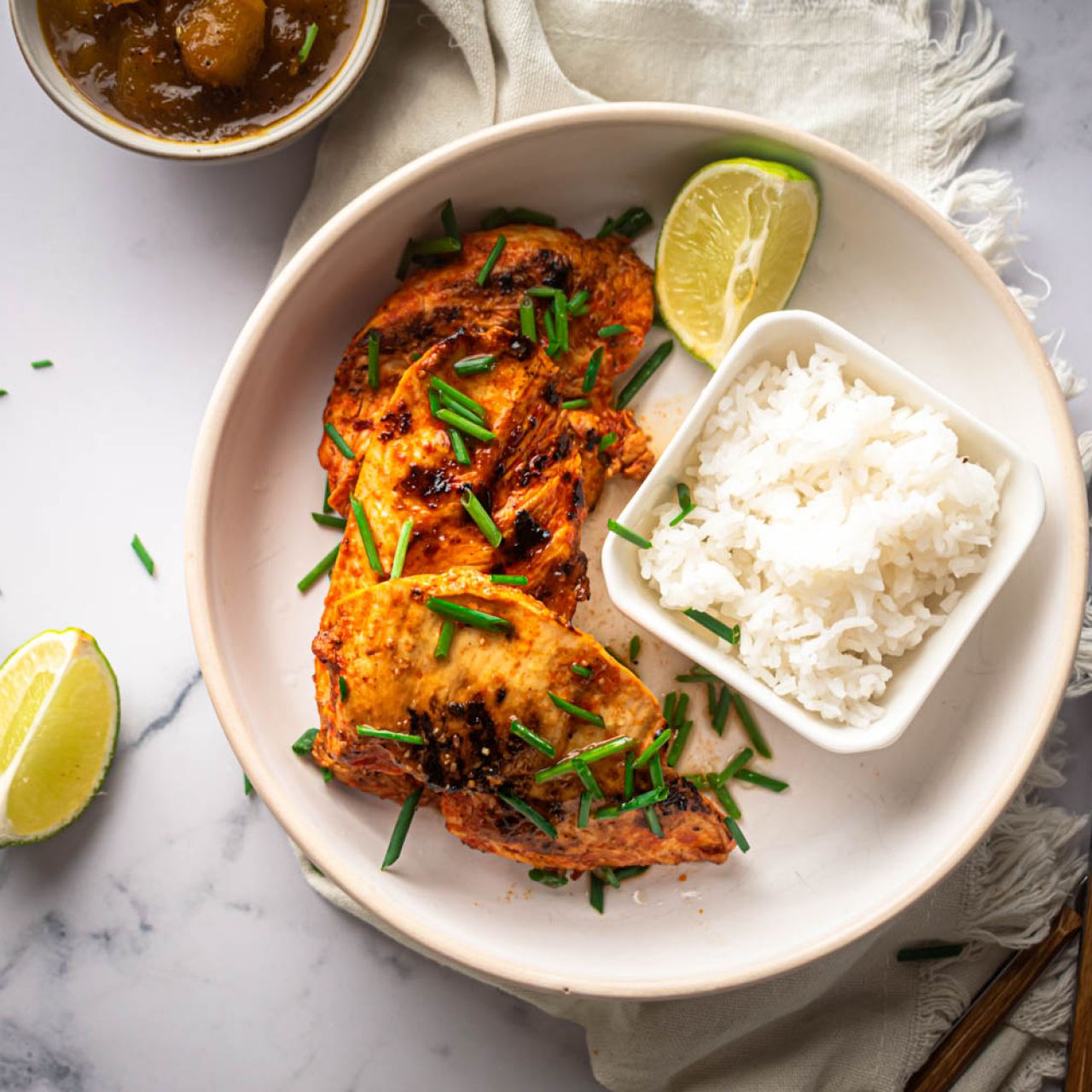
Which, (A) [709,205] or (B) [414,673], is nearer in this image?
(B) [414,673]

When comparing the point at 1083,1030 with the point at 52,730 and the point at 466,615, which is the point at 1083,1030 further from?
the point at 52,730

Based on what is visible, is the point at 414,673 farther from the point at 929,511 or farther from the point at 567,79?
the point at 567,79

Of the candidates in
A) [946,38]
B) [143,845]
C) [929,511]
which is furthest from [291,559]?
[946,38]

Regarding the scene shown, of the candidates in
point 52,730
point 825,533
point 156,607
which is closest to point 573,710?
point 825,533

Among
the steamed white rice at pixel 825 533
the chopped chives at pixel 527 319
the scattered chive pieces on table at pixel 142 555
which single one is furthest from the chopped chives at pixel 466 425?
the scattered chive pieces on table at pixel 142 555

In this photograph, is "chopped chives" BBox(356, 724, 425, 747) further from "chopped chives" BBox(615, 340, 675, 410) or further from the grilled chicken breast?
"chopped chives" BBox(615, 340, 675, 410)

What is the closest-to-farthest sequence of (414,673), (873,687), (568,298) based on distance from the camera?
(414,673) → (873,687) → (568,298)
